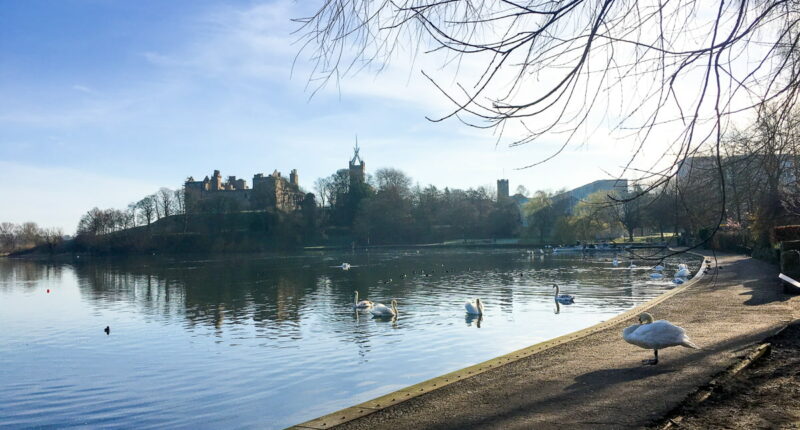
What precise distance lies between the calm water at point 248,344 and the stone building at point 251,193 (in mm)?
77310

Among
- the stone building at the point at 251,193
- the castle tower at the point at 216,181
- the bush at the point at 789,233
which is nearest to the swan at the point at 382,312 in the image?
the bush at the point at 789,233

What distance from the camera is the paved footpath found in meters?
6.18

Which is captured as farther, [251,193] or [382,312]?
[251,193]

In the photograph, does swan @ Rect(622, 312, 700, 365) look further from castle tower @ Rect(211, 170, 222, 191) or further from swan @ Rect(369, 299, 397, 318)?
castle tower @ Rect(211, 170, 222, 191)

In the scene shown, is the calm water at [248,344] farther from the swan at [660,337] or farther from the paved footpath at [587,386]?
the swan at [660,337]

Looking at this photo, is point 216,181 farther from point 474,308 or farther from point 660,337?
point 660,337

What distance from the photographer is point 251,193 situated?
407 feet

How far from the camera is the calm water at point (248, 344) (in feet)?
36.4

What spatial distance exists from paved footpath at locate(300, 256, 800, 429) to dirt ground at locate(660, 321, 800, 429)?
1.19 feet

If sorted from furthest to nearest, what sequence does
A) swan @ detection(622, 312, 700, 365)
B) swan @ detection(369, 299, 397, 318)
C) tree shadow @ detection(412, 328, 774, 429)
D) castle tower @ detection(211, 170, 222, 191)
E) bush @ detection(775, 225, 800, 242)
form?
castle tower @ detection(211, 170, 222, 191) < bush @ detection(775, 225, 800, 242) < swan @ detection(369, 299, 397, 318) < swan @ detection(622, 312, 700, 365) < tree shadow @ detection(412, 328, 774, 429)

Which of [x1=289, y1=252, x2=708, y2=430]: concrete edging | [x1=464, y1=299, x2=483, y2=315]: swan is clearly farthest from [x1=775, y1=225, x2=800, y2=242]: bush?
[x1=289, y1=252, x2=708, y2=430]: concrete edging

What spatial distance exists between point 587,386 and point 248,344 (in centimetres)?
1163

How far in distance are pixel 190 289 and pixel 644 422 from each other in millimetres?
32463

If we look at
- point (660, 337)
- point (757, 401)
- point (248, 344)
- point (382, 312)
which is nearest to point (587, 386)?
point (660, 337)
